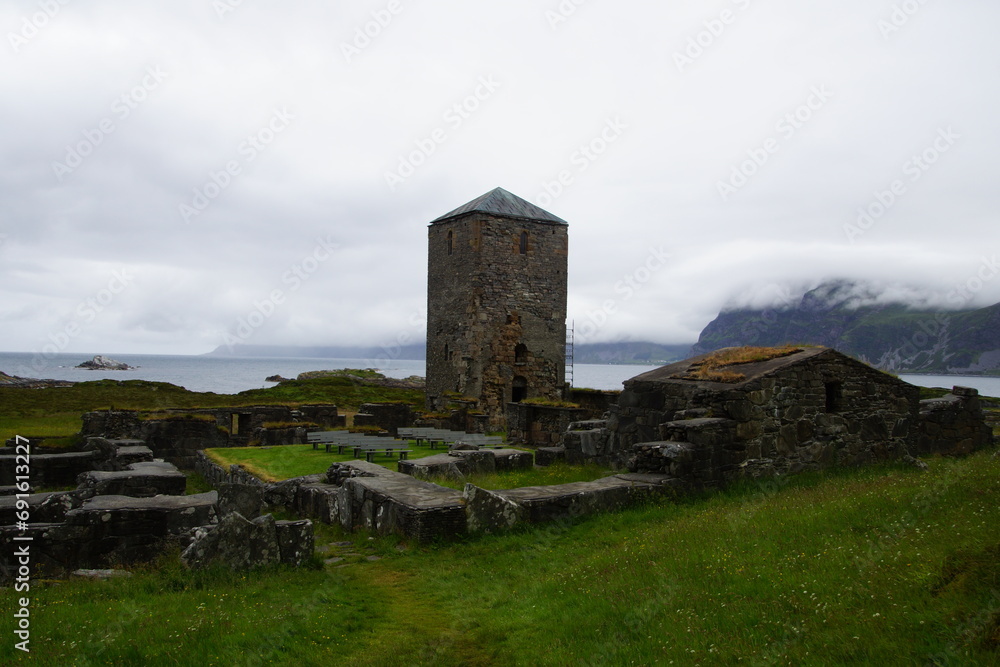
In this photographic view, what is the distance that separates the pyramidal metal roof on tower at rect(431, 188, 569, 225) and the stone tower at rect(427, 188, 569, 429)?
6cm

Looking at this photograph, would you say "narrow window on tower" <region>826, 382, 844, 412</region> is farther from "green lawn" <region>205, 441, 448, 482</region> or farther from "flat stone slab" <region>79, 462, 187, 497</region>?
"flat stone slab" <region>79, 462, 187, 497</region>

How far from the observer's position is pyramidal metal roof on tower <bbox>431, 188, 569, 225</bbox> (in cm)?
2900

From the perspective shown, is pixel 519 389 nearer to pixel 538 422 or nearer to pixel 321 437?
pixel 538 422

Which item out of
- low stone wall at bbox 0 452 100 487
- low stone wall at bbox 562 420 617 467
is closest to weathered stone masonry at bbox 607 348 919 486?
low stone wall at bbox 562 420 617 467

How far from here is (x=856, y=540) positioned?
6.09 m

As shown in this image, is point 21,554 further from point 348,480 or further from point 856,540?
point 856,540

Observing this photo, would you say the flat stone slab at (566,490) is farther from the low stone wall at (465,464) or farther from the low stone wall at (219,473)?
the low stone wall at (219,473)

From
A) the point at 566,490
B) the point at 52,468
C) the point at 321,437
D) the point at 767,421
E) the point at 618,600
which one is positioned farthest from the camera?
the point at 321,437

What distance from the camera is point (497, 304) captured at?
2900 cm

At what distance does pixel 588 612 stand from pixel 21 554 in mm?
6260

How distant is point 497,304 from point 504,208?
4.29 metres

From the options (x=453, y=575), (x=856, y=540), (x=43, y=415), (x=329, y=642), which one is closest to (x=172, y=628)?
(x=329, y=642)

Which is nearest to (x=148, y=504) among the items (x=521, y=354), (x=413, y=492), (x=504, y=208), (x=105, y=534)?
(x=105, y=534)

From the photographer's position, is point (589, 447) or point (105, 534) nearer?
point (105, 534)
